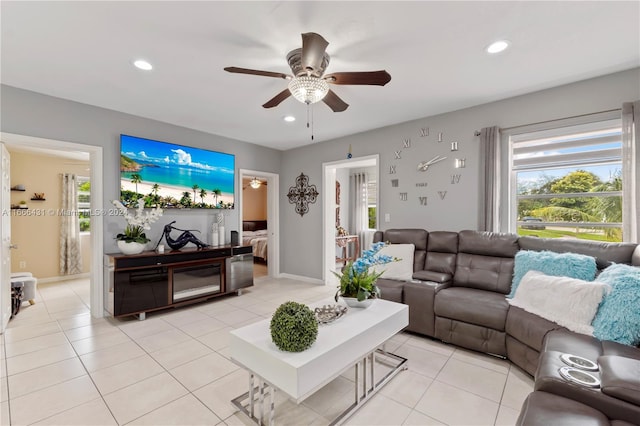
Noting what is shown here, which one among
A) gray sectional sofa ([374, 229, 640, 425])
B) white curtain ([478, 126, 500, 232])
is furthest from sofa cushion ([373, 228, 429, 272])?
white curtain ([478, 126, 500, 232])

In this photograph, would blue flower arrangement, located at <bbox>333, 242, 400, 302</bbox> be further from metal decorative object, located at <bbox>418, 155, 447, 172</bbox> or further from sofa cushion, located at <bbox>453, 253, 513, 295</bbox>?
metal decorative object, located at <bbox>418, 155, 447, 172</bbox>

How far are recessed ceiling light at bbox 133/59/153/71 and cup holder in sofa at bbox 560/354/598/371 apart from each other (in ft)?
12.6

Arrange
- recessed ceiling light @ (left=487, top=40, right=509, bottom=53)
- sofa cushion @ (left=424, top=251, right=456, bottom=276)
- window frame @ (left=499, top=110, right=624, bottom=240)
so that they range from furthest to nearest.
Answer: sofa cushion @ (left=424, top=251, right=456, bottom=276), window frame @ (left=499, top=110, right=624, bottom=240), recessed ceiling light @ (left=487, top=40, right=509, bottom=53)

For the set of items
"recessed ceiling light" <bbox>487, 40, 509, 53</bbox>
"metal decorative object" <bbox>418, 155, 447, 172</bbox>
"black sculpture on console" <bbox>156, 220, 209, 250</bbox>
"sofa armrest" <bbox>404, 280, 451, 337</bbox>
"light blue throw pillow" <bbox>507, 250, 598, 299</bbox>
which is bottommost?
"sofa armrest" <bbox>404, 280, 451, 337</bbox>

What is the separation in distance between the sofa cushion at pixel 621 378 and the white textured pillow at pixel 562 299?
753 millimetres

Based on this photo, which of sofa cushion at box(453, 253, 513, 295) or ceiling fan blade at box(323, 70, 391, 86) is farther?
sofa cushion at box(453, 253, 513, 295)

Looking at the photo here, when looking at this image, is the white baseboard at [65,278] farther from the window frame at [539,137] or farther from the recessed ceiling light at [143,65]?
the window frame at [539,137]

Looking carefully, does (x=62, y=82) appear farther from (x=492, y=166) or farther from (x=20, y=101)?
(x=492, y=166)

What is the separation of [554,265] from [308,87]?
106 inches

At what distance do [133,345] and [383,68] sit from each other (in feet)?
12.3

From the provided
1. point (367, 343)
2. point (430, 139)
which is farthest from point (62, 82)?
point (430, 139)

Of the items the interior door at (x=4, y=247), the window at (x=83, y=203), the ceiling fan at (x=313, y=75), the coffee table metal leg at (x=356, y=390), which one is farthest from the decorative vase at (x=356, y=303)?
the window at (x=83, y=203)

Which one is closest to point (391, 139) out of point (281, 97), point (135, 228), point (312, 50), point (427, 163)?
point (427, 163)

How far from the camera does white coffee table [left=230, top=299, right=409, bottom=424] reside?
1432mm
